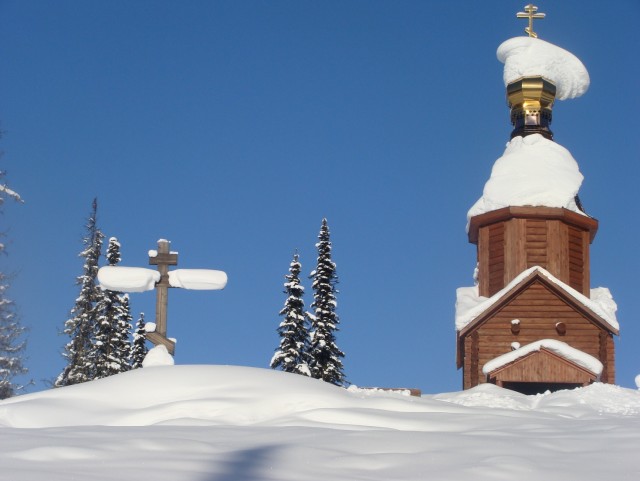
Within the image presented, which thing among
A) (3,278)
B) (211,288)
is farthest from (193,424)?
(3,278)

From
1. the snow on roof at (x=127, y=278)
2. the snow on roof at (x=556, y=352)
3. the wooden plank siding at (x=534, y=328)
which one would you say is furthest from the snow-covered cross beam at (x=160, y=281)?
the wooden plank siding at (x=534, y=328)

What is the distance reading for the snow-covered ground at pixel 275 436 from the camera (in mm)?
6094

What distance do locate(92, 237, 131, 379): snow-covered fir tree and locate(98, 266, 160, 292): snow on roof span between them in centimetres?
1943

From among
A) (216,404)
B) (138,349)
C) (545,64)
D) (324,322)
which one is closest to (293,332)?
(324,322)

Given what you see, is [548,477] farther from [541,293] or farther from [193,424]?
[541,293]

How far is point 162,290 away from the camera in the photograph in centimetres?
1442

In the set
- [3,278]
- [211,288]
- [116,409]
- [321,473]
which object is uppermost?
[3,278]

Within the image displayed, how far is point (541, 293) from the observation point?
98.9 feet

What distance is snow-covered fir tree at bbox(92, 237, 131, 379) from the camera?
33.3m

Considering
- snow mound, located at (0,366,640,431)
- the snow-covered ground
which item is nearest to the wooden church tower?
snow mound, located at (0,366,640,431)

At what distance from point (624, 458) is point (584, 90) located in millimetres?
31187

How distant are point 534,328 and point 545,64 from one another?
34.2 feet

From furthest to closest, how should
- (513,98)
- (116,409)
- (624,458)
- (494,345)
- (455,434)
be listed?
(513,98) < (494,345) < (116,409) < (455,434) < (624,458)

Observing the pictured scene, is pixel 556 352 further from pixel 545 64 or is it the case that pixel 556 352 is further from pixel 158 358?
pixel 158 358
